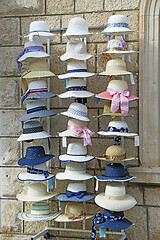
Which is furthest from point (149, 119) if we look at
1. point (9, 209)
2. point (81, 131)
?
point (9, 209)

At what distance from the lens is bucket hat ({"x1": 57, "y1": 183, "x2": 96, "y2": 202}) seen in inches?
124

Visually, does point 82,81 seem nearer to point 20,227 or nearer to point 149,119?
point 149,119

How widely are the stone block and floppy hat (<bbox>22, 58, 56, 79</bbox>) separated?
4.14ft

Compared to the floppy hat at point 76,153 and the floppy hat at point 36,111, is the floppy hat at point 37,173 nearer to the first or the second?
the floppy hat at point 76,153

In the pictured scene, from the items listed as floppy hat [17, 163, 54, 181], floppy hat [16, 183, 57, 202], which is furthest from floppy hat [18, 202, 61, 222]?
floppy hat [17, 163, 54, 181]

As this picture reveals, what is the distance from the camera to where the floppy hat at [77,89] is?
10.3ft

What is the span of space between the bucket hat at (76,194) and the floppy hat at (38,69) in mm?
980

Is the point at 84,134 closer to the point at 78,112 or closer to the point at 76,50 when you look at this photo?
the point at 78,112

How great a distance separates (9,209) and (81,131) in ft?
3.79

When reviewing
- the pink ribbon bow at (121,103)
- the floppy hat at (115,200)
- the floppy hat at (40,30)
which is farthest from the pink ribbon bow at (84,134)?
the floppy hat at (40,30)

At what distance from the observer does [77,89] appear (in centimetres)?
318

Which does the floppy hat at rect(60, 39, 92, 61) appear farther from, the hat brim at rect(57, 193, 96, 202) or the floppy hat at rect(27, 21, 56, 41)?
the hat brim at rect(57, 193, 96, 202)

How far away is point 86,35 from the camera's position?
3.17 meters

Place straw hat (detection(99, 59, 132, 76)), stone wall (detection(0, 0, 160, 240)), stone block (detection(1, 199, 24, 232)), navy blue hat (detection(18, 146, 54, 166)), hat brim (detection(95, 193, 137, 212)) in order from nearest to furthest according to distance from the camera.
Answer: hat brim (detection(95, 193, 137, 212)) → straw hat (detection(99, 59, 132, 76)) → navy blue hat (detection(18, 146, 54, 166)) → stone wall (detection(0, 0, 160, 240)) → stone block (detection(1, 199, 24, 232))
